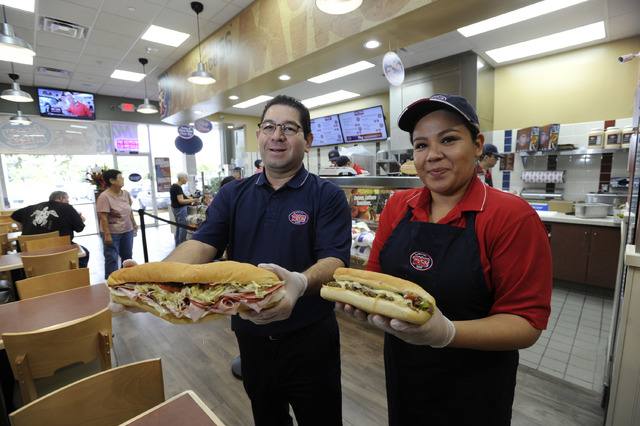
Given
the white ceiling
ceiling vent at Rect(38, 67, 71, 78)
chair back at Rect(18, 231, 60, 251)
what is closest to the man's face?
the white ceiling

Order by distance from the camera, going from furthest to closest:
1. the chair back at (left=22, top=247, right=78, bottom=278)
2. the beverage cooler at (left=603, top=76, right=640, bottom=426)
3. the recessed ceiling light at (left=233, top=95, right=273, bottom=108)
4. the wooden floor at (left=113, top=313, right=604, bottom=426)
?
the recessed ceiling light at (left=233, top=95, right=273, bottom=108) → the chair back at (left=22, top=247, right=78, bottom=278) → the wooden floor at (left=113, top=313, right=604, bottom=426) → the beverage cooler at (left=603, top=76, right=640, bottom=426)

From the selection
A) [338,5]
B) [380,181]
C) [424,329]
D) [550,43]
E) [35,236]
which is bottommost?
[35,236]

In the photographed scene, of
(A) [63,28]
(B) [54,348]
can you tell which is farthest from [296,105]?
(A) [63,28]

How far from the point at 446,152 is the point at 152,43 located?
705 cm

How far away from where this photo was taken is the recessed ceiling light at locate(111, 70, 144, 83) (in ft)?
25.9

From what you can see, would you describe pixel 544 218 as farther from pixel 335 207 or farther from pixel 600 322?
pixel 335 207

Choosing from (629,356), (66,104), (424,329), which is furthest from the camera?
(66,104)

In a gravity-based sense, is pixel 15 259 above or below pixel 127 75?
below

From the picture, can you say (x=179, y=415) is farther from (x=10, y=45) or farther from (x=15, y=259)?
(x=10, y=45)

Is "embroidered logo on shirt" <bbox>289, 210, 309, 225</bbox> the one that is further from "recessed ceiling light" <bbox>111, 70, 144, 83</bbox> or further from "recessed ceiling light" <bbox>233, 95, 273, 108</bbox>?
"recessed ceiling light" <bbox>111, 70, 144, 83</bbox>

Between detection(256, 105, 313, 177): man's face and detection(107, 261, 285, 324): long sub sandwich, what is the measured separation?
62cm

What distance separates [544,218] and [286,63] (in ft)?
15.5

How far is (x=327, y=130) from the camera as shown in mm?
9969

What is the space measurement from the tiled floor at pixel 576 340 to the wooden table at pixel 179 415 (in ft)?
10.2
